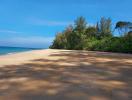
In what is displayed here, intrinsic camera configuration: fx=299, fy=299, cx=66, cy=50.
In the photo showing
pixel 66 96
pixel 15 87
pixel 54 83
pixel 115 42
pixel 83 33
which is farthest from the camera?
pixel 83 33

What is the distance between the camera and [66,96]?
490 centimetres

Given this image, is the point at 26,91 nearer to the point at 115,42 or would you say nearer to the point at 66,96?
the point at 66,96

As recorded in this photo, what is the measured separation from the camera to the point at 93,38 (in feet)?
172

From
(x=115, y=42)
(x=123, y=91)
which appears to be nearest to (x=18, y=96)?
(x=123, y=91)

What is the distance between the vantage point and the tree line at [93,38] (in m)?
38.3

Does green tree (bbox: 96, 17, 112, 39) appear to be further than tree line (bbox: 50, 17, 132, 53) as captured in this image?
Yes

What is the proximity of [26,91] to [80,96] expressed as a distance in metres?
1.01

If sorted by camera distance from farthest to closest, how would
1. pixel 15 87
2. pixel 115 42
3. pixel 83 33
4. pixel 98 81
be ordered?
pixel 83 33, pixel 115 42, pixel 98 81, pixel 15 87

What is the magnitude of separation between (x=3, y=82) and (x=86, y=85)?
1.77 m

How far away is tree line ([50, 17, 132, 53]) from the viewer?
38.3 m

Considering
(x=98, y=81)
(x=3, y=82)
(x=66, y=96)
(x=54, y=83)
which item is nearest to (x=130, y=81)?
(x=98, y=81)

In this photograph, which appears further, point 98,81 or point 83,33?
point 83,33

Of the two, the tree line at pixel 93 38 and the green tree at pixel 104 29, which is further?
the green tree at pixel 104 29

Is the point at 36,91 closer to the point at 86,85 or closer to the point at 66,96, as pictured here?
the point at 66,96
